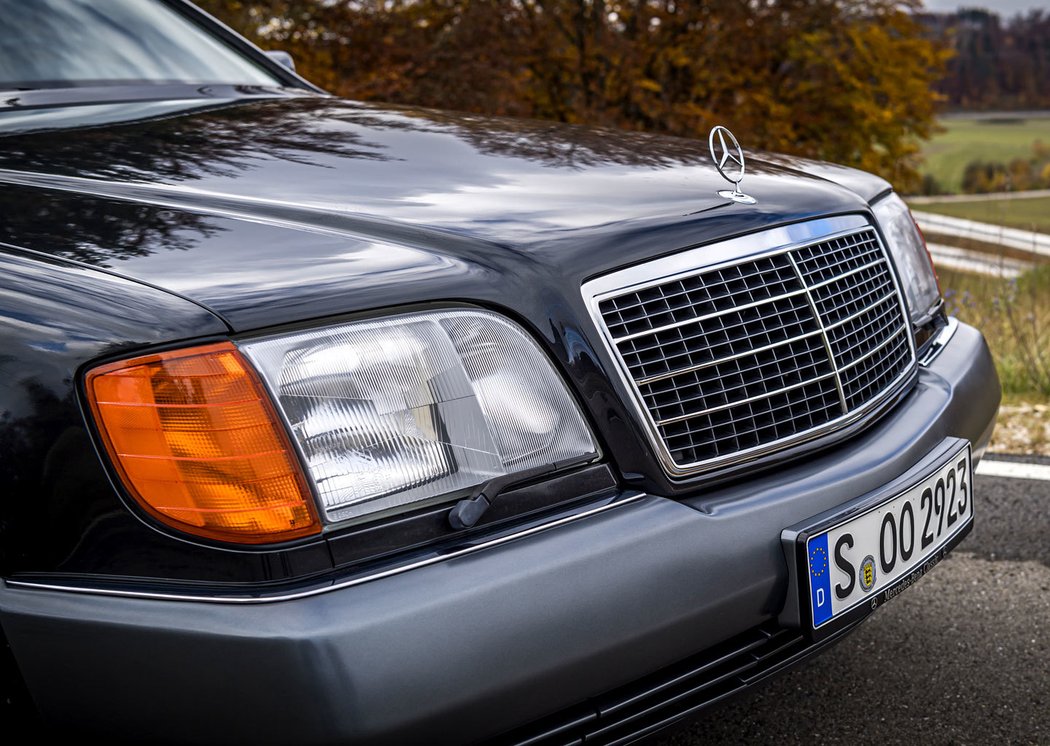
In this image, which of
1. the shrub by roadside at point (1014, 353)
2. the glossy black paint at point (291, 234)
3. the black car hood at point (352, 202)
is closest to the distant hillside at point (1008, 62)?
the shrub by roadside at point (1014, 353)

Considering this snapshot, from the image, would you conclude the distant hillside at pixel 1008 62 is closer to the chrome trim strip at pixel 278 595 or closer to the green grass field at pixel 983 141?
the green grass field at pixel 983 141

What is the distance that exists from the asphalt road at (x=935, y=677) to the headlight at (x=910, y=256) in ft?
2.68

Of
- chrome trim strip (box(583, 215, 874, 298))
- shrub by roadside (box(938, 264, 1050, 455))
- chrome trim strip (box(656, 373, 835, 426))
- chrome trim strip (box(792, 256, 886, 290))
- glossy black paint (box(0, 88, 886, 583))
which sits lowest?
shrub by roadside (box(938, 264, 1050, 455))

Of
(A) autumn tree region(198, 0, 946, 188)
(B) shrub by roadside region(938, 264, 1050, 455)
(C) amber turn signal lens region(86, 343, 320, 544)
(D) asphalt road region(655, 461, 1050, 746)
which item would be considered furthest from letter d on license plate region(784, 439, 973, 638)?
(A) autumn tree region(198, 0, 946, 188)

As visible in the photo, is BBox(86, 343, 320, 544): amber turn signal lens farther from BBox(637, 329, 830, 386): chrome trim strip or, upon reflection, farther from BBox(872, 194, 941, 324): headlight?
BBox(872, 194, 941, 324): headlight

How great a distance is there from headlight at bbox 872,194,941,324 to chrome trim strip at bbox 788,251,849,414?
484 millimetres

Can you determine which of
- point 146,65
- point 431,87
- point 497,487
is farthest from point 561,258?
point 431,87

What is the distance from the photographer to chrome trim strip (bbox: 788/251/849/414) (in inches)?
71.4

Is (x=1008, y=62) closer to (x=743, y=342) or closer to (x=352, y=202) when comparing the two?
(x=743, y=342)

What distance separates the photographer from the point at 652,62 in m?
12.6

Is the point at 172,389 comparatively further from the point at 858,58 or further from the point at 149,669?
the point at 858,58

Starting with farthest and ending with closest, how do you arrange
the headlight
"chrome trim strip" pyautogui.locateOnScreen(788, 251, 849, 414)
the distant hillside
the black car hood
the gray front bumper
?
1. the distant hillside
2. the headlight
3. "chrome trim strip" pyautogui.locateOnScreen(788, 251, 849, 414)
4. the black car hood
5. the gray front bumper

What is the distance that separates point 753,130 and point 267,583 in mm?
14057

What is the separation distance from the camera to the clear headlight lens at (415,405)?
1328 millimetres
